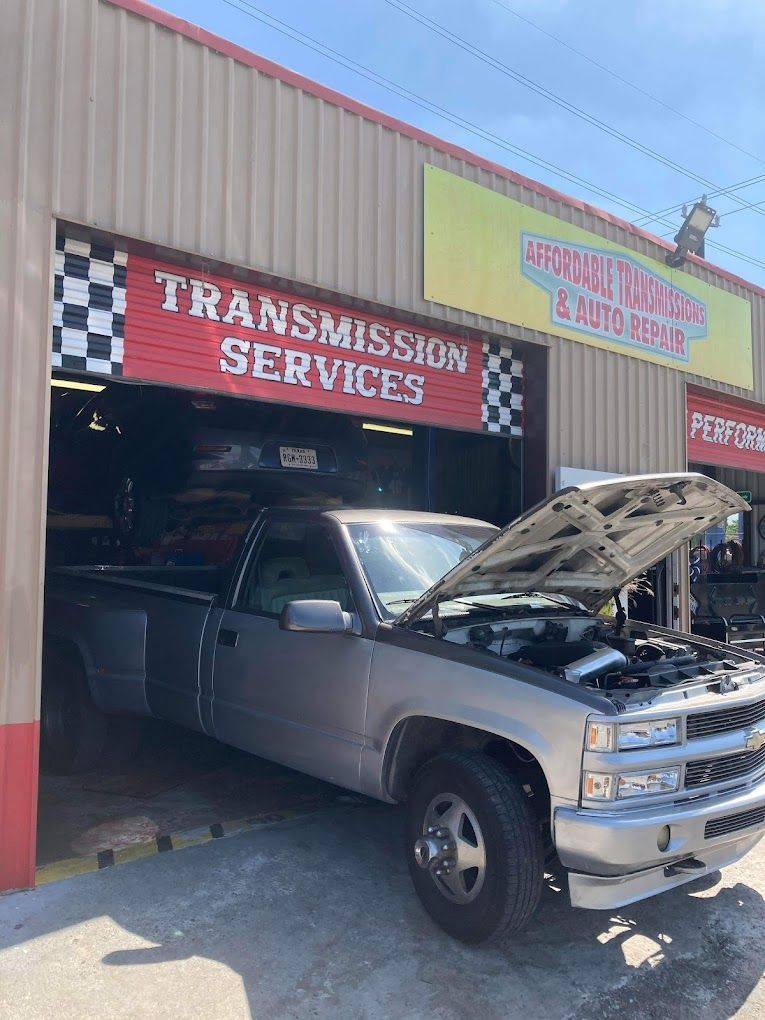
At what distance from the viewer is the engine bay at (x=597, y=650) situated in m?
3.79

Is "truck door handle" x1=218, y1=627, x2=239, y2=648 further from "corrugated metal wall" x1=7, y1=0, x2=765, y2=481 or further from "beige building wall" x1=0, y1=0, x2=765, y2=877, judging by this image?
"corrugated metal wall" x1=7, y1=0, x2=765, y2=481

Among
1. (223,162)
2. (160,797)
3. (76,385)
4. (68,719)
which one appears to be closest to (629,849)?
(160,797)

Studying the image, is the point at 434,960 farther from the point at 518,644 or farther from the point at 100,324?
the point at 100,324

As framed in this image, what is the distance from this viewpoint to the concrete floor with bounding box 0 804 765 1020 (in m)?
3.13

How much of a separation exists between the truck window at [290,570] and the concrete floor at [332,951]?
4.49 ft

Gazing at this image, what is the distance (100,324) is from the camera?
16.5 feet

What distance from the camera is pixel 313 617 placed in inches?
152

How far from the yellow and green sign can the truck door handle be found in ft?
10.2

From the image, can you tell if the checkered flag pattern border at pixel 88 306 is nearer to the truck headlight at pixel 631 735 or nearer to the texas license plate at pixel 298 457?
the texas license plate at pixel 298 457

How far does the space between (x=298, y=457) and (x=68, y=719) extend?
2998 mm

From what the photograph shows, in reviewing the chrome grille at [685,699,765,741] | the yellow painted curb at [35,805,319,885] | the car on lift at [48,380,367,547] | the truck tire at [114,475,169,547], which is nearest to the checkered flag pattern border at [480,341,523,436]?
the car on lift at [48,380,367,547]

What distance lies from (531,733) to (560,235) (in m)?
5.71

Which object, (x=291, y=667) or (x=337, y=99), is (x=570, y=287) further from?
(x=291, y=667)

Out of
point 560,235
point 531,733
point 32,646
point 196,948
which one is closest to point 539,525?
point 531,733
